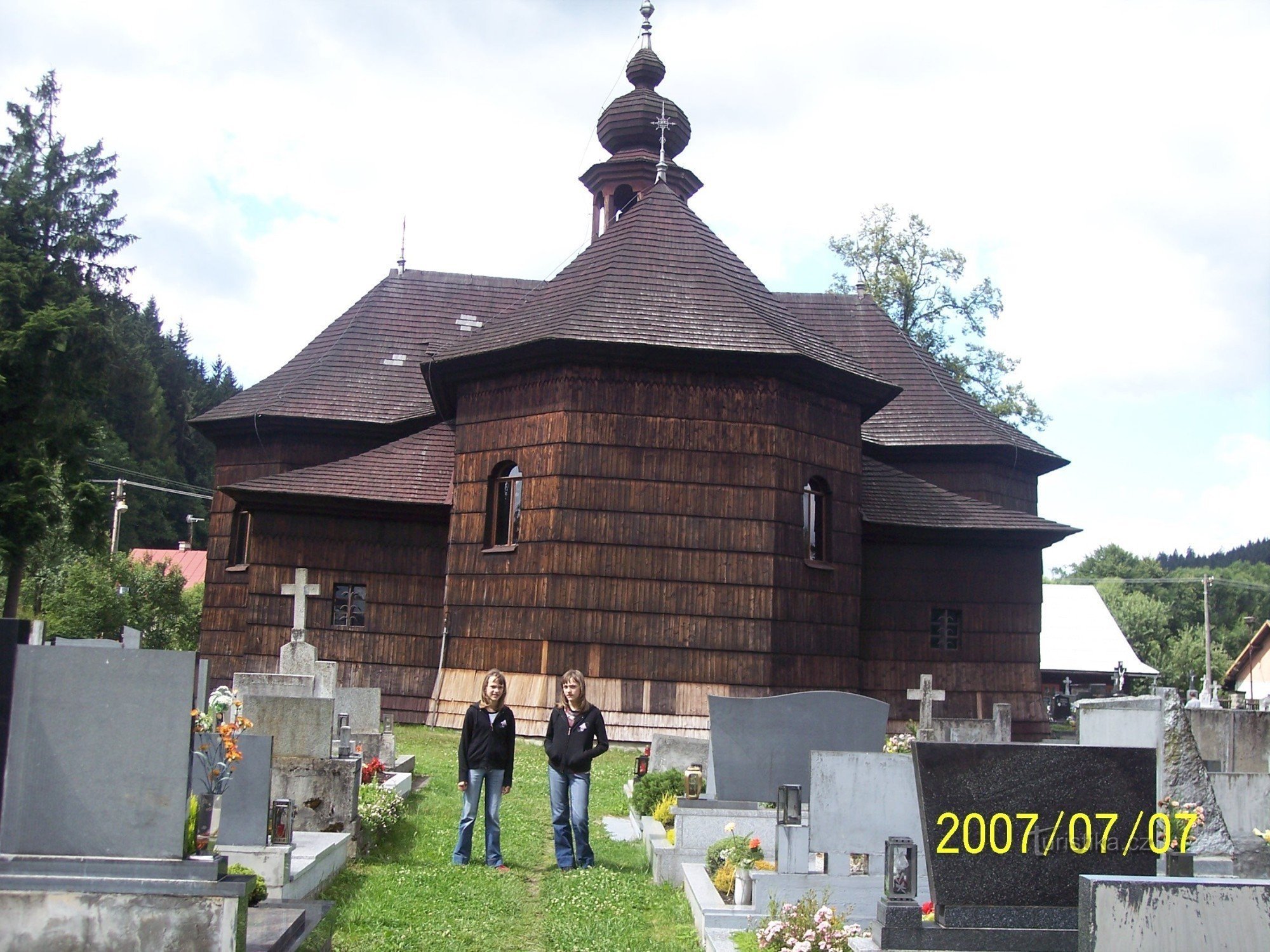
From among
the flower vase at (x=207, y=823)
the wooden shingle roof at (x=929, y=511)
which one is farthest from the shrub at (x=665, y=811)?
the wooden shingle roof at (x=929, y=511)

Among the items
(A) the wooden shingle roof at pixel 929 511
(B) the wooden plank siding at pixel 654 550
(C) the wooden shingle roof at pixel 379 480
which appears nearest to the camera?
(B) the wooden plank siding at pixel 654 550

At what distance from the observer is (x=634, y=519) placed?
18.8 meters

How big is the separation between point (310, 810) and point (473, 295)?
20.4 m

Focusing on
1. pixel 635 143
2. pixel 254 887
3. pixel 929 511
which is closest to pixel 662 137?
pixel 635 143

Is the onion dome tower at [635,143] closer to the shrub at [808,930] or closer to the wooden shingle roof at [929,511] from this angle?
the wooden shingle roof at [929,511]

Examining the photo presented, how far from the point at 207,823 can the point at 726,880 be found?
3.14 m

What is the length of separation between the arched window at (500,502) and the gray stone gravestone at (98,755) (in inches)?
571

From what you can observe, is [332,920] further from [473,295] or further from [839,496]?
[473,295]

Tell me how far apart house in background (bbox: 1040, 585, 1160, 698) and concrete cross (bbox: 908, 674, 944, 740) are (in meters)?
30.5

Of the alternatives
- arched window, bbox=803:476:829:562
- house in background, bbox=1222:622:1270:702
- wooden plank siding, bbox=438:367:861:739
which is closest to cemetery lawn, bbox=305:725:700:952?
wooden plank siding, bbox=438:367:861:739

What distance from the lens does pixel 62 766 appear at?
5.35 meters

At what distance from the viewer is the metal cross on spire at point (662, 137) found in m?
23.4
